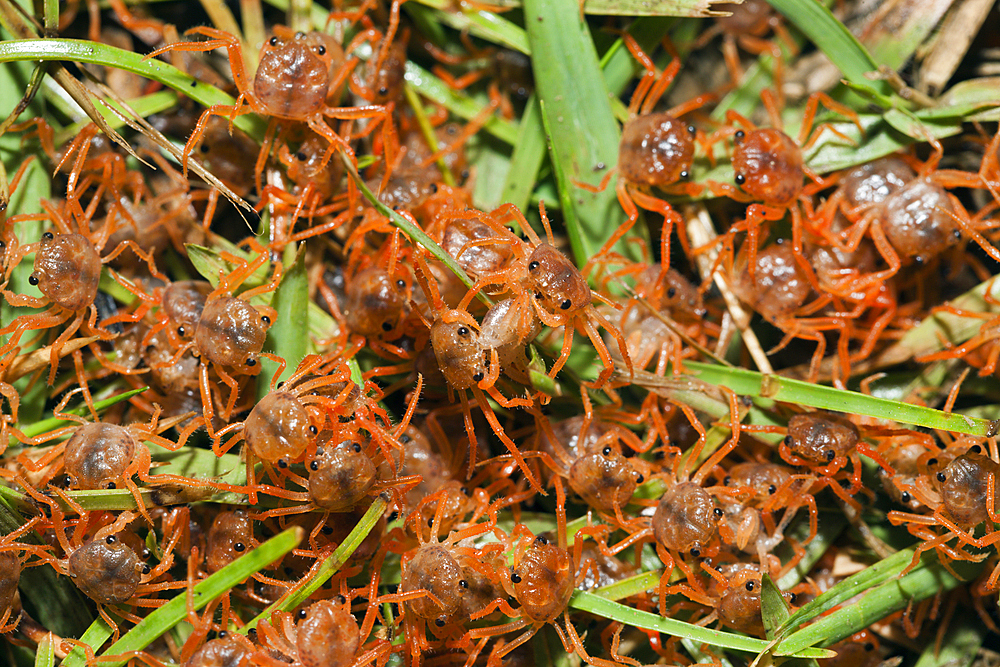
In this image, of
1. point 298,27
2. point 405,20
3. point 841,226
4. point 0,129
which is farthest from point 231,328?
point 841,226

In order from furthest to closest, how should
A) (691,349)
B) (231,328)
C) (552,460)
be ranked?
1. (691,349)
2. (552,460)
3. (231,328)

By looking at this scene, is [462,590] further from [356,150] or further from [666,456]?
[356,150]

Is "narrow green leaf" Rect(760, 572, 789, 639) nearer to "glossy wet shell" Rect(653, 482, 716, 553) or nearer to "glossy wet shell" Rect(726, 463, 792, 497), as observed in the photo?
"glossy wet shell" Rect(653, 482, 716, 553)

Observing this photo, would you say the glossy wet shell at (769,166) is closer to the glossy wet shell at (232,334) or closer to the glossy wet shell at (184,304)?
the glossy wet shell at (232,334)

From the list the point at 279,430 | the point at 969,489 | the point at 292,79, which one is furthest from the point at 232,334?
the point at 969,489

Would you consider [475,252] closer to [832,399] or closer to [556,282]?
[556,282]

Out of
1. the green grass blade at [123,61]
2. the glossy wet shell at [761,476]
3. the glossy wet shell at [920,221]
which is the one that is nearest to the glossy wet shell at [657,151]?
the glossy wet shell at [920,221]
